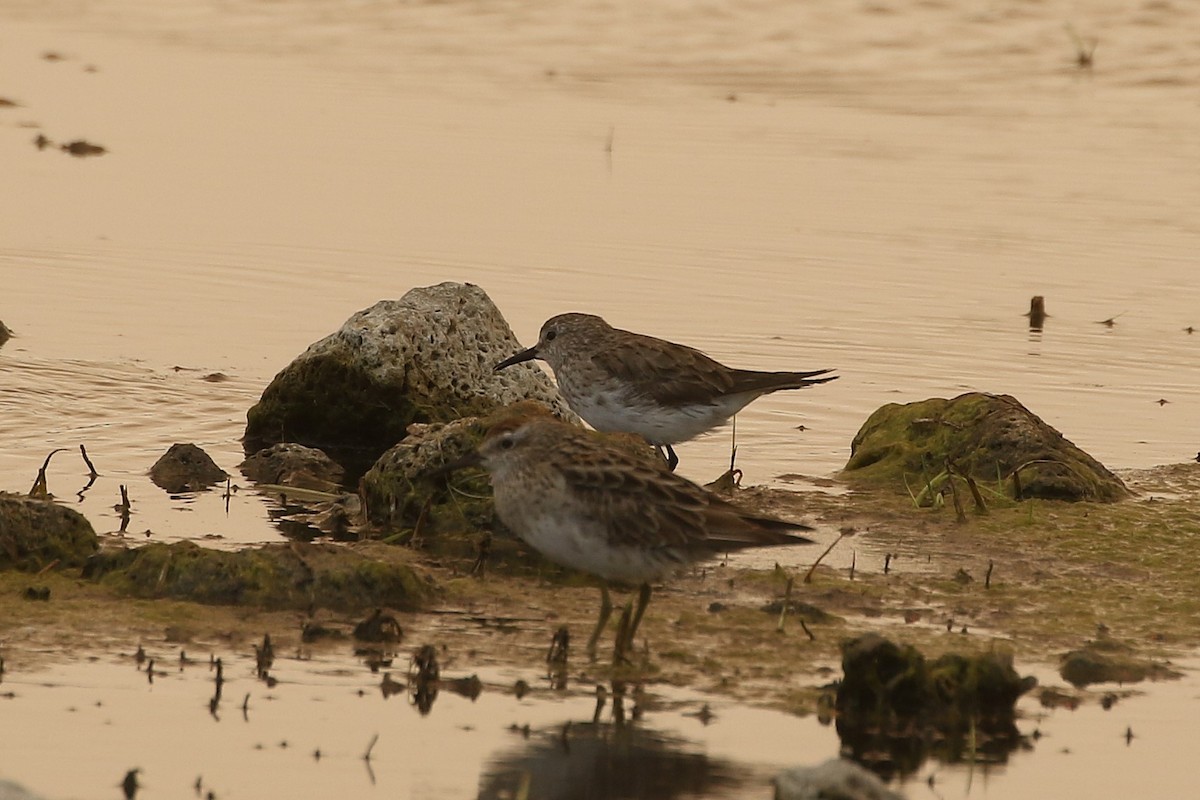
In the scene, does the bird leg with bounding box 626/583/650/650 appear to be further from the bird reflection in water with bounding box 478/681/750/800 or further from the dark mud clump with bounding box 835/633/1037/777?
the dark mud clump with bounding box 835/633/1037/777

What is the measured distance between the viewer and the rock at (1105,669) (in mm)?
8281

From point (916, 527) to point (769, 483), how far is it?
1174 millimetres

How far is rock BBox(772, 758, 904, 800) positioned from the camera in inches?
258

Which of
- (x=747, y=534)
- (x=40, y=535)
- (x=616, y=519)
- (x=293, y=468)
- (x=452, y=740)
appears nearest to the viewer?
(x=452, y=740)

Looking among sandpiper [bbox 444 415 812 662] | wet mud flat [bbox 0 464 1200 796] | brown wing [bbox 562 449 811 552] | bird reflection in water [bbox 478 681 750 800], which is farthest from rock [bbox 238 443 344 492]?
bird reflection in water [bbox 478 681 750 800]

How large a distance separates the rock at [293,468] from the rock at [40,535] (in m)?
1.96

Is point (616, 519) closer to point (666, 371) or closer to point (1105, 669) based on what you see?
A: point (1105, 669)

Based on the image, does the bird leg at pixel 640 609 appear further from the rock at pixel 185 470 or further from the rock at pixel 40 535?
the rock at pixel 185 470

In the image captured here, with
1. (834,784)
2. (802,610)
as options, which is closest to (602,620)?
(802,610)

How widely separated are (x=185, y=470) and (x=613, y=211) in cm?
715

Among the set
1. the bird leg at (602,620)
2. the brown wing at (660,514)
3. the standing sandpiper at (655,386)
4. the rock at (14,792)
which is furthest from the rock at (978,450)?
the rock at (14,792)

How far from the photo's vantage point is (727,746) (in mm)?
7414

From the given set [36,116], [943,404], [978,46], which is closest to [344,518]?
[943,404]

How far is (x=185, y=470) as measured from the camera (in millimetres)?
11125
